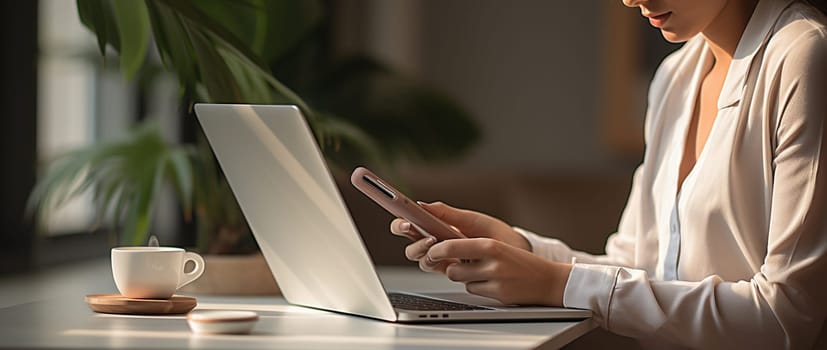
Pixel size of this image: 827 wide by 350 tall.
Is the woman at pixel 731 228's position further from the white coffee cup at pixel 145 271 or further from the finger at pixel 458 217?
the white coffee cup at pixel 145 271

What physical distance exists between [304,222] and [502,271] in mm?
231

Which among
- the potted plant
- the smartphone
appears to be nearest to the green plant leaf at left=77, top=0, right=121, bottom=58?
the potted plant

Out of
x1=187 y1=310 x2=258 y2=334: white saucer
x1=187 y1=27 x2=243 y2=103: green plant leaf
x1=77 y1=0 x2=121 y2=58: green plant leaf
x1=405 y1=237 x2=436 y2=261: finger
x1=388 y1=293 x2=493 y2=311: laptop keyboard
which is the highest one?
x1=77 y1=0 x2=121 y2=58: green plant leaf

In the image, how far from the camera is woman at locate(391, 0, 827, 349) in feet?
4.42

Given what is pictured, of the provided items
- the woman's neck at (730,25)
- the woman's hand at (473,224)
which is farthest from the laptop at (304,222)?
the woman's neck at (730,25)

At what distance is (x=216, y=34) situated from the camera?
152 centimetres

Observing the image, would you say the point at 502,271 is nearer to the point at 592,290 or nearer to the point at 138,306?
the point at 592,290

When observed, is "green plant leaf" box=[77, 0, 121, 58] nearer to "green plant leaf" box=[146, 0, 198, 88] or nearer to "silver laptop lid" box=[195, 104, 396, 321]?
"green plant leaf" box=[146, 0, 198, 88]

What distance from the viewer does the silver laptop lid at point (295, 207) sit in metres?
1.25

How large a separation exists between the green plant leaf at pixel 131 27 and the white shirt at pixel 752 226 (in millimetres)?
634

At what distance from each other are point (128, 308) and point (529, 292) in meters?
0.46

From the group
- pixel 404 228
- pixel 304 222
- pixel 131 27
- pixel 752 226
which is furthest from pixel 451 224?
pixel 131 27

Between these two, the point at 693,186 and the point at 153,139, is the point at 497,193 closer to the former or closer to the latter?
the point at 153,139

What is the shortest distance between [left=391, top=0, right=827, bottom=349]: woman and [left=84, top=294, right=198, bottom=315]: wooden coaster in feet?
0.89
